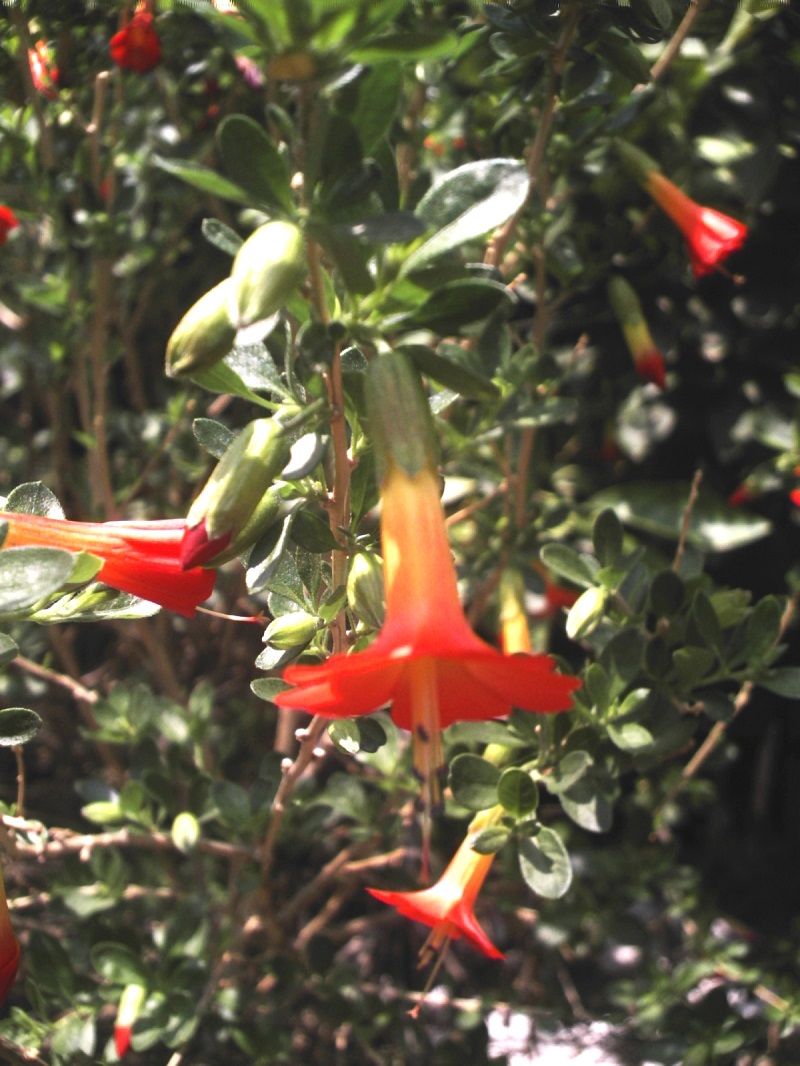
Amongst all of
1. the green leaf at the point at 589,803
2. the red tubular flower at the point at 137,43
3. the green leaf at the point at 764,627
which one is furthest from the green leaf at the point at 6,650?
the red tubular flower at the point at 137,43

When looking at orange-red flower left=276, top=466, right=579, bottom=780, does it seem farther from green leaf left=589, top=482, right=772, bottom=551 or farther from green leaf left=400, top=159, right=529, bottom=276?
green leaf left=589, top=482, right=772, bottom=551

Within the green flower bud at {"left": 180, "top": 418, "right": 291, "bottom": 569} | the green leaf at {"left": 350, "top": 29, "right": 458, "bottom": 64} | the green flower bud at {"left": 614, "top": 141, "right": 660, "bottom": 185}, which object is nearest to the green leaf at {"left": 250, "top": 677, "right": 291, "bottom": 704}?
the green flower bud at {"left": 180, "top": 418, "right": 291, "bottom": 569}

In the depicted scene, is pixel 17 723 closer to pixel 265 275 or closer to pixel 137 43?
pixel 265 275

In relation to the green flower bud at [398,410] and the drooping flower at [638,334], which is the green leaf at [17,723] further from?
the drooping flower at [638,334]

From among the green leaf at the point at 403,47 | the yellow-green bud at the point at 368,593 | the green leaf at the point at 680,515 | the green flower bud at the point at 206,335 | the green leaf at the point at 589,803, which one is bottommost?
the green leaf at the point at 680,515

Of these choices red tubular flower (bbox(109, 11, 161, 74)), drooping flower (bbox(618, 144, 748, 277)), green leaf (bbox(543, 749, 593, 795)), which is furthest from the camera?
drooping flower (bbox(618, 144, 748, 277))

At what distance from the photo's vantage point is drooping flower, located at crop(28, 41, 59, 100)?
1174 mm

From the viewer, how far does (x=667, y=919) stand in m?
1.55

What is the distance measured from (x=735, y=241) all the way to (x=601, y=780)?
710 millimetres

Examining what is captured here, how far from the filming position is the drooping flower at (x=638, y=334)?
1.35 meters

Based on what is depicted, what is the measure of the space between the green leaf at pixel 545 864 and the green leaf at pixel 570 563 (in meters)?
0.26

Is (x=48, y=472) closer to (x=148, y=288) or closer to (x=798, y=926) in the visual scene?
(x=148, y=288)

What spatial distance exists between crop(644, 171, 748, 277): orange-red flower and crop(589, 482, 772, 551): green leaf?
1.22 ft

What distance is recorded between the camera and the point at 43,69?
118cm
